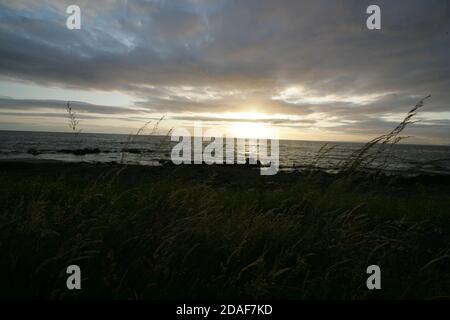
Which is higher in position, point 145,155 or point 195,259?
point 145,155

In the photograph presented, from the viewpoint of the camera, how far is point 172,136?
488cm

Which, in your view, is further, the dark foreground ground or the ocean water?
the ocean water

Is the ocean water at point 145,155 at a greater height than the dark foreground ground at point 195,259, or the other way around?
the ocean water at point 145,155

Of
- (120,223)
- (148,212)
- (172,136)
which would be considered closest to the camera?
(120,223)

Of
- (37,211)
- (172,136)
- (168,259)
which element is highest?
(172,136)

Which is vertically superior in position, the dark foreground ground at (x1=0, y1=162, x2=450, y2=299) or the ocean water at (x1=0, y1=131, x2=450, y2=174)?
the ocean water at (x1=0, y1=131, x2=450, y2=174)

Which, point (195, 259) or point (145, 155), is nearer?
point (195, 259)

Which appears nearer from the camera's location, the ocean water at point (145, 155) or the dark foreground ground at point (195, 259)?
the dark foreground ground at point (195, 259)

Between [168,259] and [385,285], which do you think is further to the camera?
[385,285]
